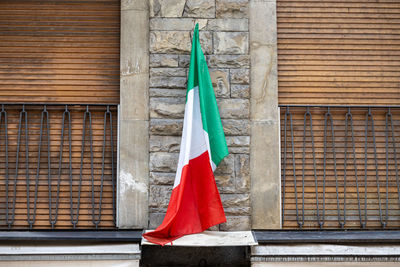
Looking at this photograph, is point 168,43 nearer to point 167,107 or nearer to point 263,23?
point 167,107

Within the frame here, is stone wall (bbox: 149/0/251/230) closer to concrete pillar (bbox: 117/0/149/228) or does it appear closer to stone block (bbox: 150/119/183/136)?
stone block (bbox: 150/119/183/136)

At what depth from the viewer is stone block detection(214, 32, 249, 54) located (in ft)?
16.6

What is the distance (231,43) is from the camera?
509 cm

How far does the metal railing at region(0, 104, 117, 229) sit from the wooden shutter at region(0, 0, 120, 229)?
0.01 meters

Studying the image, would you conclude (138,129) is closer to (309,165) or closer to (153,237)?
(153,237)

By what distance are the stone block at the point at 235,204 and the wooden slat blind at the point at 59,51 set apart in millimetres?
1809

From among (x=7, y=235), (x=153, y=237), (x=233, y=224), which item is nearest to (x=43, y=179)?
(x=7, y=235)

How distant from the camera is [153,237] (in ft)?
14.4

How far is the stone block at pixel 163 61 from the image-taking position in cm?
504

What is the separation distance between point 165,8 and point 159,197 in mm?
2255

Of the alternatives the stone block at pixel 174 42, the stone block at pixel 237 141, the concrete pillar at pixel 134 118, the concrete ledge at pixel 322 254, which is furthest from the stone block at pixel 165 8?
the concrete ledge at pixel 322 254

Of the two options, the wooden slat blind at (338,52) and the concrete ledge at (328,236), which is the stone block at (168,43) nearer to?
the wooden slat blind at (338,52)

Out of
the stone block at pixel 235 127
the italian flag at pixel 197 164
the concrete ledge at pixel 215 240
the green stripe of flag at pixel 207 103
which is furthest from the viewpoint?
the stone block at pixel 235 127

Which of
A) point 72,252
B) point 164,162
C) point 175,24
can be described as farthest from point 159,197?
point 175,24
